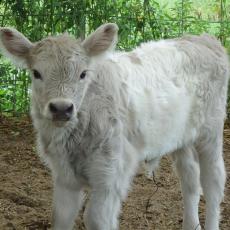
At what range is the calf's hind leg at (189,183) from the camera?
5637mm

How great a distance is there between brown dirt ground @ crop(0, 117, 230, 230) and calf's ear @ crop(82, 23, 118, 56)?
175 centimetres

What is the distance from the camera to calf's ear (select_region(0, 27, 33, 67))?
4.55 meters

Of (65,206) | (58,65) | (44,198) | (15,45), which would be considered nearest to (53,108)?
(58,65)

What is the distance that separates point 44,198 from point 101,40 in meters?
2.07

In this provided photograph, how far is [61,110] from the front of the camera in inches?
162

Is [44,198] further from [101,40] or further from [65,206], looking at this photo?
[101,40]

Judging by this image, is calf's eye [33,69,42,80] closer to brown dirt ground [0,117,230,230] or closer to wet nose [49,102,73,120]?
wet nose [49,102,73,120]

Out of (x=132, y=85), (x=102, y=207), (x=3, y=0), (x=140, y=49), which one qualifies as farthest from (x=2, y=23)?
(x=102, y=207)

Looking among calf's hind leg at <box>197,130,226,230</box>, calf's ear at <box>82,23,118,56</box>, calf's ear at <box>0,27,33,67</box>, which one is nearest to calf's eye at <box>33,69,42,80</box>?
calf's ear at <box>0,27,33,67</box>

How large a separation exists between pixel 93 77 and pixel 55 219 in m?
1.16

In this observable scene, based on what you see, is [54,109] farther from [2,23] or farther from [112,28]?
[2,23]

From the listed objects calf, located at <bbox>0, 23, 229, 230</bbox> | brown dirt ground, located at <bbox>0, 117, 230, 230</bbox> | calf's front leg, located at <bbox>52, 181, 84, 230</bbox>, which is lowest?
brown dirt ground, located at <bbox>0, 117, 230, 230</bbox>

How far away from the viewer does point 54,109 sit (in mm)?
4137

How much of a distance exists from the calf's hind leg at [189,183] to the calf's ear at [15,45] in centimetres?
183
